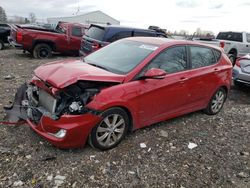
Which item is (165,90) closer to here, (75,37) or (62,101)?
(62,101)

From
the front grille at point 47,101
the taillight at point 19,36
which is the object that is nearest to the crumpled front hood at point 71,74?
the front grille at point 47,101

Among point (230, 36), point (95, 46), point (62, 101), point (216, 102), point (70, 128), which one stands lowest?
point (216, 102)

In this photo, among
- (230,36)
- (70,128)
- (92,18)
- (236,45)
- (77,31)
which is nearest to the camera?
(70,128)

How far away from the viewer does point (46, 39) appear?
1189 cm

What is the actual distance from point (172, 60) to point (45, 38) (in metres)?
8.62

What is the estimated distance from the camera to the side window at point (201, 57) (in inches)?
201

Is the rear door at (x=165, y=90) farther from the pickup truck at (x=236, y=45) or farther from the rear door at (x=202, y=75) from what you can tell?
the pickup truck at (x=236, y=45)

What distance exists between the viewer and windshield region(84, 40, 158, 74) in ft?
14.0

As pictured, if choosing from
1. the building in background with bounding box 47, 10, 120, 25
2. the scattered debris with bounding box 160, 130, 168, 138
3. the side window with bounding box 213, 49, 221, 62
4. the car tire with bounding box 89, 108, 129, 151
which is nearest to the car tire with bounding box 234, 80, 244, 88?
the side window with bounding box 213, 49, 221, 62

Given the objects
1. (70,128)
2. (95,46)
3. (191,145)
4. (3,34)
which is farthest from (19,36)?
(191,145)

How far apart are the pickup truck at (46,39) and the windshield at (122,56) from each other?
747cm

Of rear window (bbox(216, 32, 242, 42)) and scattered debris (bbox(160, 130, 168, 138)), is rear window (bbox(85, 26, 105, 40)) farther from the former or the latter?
rear window (bbox(216, 32, 242, 42))

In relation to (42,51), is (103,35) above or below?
above

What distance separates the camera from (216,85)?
18.4ft
